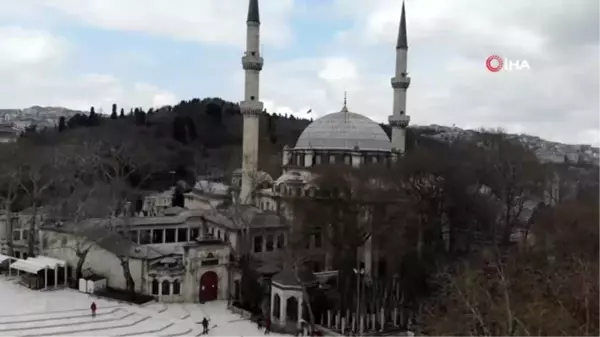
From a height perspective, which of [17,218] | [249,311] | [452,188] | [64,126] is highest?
[64,126]

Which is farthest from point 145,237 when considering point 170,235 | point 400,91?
point 400,91

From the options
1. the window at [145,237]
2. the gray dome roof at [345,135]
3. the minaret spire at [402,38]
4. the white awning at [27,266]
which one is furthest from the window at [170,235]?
the minaret spire at [402,38]

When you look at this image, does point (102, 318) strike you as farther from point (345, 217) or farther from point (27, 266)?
point (345, 217)

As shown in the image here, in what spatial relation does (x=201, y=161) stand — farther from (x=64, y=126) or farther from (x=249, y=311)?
(x=249, y=311)

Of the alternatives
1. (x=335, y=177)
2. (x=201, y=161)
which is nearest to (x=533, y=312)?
(x=335, y=177)

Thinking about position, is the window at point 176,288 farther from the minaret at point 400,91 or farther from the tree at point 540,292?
the minaret at point 400,91

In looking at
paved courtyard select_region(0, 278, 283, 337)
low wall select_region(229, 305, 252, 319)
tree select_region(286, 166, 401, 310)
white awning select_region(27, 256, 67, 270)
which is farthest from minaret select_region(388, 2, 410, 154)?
white awning select_region(27, 256, 67, 270)
